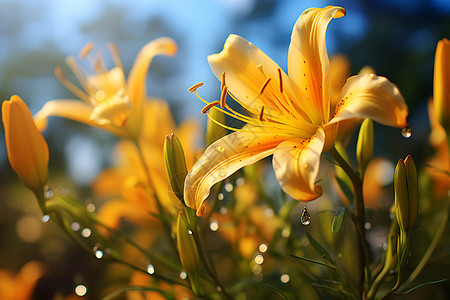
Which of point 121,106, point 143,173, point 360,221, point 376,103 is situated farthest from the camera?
point 143,173

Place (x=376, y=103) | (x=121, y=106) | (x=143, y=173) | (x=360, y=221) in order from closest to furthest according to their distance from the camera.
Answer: (x=376, y=103) → (x=360, y=221) → (x=121, y=106) → (x=143, y=173)

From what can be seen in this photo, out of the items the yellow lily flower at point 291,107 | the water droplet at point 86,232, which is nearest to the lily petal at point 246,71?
the yellow lily flower at point 291,107

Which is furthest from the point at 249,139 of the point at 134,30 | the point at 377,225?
the point at 134,30

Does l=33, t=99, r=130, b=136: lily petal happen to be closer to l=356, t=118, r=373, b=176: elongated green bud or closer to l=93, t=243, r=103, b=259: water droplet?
l=93, t=243, r=103, b=259: water droplet

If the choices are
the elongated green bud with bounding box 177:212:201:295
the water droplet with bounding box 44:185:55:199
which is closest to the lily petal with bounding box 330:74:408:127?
the elongated green bud with bounding box 177:212:201:295

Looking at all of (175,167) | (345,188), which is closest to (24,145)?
(175,167)

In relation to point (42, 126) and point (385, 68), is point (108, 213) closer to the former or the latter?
point (42, 126)

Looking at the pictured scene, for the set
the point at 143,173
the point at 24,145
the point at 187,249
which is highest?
the point at 24,145

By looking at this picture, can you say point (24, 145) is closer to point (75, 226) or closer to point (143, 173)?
point (75, 226)

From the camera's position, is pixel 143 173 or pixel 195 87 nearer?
pixel 195 87
